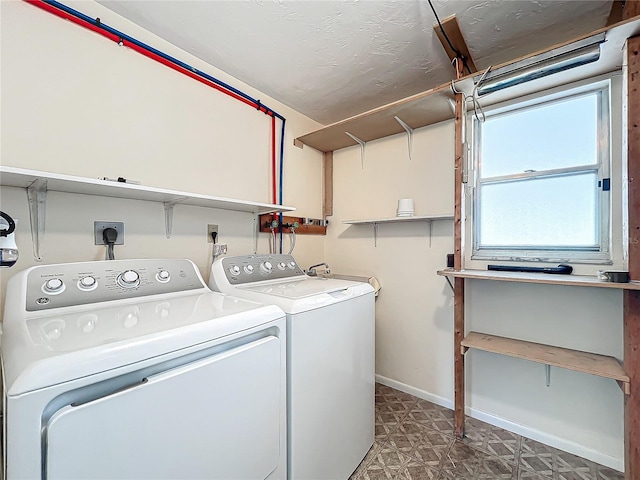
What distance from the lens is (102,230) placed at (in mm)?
1475

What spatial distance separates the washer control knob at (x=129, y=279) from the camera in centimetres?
127

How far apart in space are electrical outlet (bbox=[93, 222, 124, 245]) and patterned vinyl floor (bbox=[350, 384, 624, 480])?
1.84m

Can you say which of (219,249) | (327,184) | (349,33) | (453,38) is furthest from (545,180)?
(219,249)

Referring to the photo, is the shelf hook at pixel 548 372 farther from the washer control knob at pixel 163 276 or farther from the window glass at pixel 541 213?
the washer control knob at pixel 163 276

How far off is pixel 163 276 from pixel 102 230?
0.42 m

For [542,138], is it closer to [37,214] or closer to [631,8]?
[631,8]

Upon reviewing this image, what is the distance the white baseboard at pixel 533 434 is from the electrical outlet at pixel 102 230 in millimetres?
2352

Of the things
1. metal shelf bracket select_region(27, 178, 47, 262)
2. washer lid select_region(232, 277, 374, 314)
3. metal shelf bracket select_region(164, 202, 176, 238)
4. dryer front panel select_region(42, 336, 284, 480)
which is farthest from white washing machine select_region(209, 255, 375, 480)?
metal shelf bracket select_region(27, 178, 47, 262)

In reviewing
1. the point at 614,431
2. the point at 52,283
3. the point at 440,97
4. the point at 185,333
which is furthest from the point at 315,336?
the point at 614,431

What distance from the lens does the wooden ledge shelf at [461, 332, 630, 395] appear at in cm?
141

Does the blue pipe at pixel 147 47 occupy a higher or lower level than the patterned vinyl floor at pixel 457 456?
higher

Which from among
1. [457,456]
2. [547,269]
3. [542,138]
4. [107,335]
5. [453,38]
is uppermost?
[453,38]

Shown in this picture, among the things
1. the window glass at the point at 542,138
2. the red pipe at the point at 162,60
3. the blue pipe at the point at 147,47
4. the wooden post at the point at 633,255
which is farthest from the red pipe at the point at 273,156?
the wooden post at the point at 633,255

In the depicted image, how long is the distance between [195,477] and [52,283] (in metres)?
0.90
